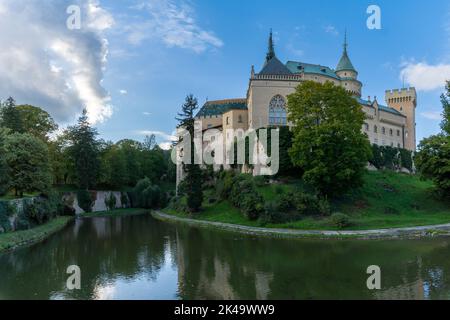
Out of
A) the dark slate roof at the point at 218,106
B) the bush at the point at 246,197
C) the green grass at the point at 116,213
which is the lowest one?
the green grass at the point at 116,213

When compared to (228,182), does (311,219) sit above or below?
below

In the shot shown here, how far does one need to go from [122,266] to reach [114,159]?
1657 inches

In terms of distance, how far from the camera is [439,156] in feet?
110

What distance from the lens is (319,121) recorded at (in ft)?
107

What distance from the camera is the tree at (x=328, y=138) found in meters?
29.9

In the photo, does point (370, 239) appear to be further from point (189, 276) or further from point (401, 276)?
point (189, 276)

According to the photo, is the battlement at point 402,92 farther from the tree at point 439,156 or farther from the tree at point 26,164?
the tree at point 26,164

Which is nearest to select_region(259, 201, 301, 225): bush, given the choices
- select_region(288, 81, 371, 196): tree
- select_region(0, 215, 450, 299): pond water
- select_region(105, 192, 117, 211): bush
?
select_region(288, 81, 371, 196): tree

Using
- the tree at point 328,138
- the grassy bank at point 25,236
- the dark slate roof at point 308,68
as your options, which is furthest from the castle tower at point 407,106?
the grassy bank at point 25,236

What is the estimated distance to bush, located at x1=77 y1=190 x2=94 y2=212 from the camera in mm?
→ 48812

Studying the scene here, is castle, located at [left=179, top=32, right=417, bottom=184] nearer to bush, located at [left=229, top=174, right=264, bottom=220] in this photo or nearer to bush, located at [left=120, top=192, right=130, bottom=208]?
bush, located at [left=229, top=174, right=264, bottom=220]

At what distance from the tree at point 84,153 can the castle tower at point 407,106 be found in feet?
167

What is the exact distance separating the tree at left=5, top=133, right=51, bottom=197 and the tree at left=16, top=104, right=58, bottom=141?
1601 centimetres
